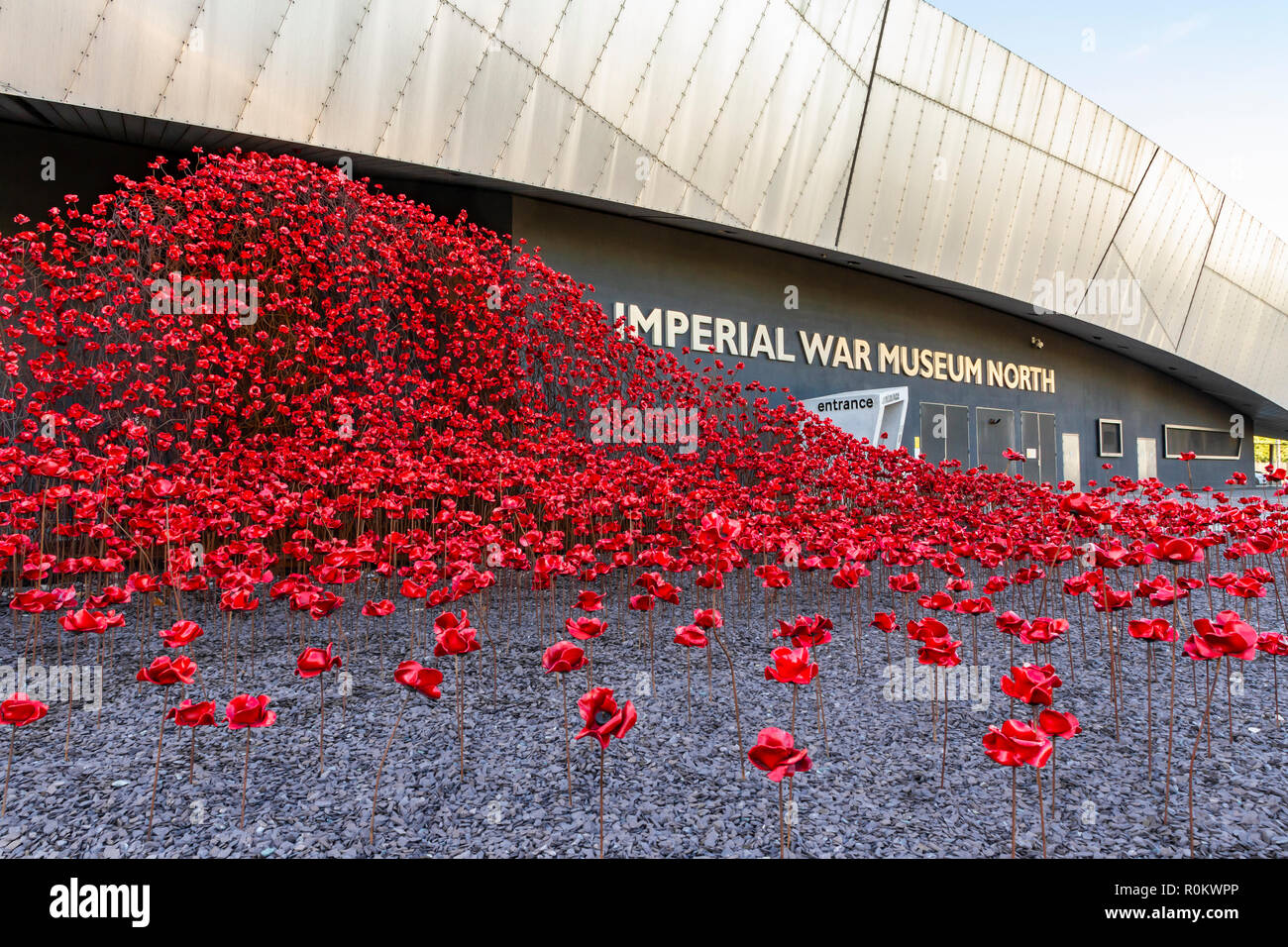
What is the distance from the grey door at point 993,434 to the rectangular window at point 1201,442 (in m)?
8.34

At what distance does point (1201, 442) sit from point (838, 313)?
59.8 feet

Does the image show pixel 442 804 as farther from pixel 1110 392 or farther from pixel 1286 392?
pixel 1286 392

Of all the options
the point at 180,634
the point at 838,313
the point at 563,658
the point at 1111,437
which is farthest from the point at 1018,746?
the point at 1111,437

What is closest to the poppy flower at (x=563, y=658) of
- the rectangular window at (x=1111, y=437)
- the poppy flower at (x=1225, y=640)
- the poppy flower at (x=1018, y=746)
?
the poppy flower at (x=1018, y=746)

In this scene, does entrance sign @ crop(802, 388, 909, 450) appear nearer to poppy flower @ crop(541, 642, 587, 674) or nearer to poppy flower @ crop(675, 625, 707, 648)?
poppy flower @ crop(675, 625, 707, 648)

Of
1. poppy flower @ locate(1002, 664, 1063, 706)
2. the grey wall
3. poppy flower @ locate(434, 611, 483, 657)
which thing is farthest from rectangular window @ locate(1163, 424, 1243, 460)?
poppy flower @ locate(434, 611, 483, 657)

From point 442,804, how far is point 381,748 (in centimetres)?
50

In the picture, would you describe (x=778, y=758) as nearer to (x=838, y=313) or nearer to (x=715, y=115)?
(x=715, y=115)

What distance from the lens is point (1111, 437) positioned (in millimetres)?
18906

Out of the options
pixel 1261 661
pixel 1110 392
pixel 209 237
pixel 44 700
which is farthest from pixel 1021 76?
pixel 44 700

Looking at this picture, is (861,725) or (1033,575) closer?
(861,725)

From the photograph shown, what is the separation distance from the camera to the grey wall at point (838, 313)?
10241 millimetres

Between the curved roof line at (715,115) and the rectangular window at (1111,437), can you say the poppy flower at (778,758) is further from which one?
the rectangular window at (1111,437)

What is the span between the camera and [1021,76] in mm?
13531
